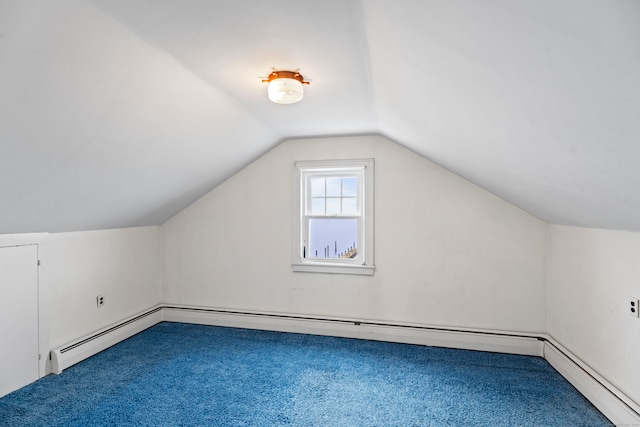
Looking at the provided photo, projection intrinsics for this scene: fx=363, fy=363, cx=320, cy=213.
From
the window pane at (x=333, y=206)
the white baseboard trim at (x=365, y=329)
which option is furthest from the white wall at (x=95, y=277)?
the window pane at (x=333, y=206)

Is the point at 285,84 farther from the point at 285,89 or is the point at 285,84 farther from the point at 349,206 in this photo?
the point at 349,206

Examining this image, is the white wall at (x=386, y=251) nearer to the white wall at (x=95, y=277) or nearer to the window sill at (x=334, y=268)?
the window sill at (x=334, y=268)

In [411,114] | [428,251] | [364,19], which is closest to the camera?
[364,19]

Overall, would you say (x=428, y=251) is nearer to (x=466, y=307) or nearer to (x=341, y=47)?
(x=466, y=307)

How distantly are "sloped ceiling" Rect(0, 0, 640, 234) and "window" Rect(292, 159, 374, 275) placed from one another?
0.98 metres

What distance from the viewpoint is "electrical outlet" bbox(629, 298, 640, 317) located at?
2.21 meters

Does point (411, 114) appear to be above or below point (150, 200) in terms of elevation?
above

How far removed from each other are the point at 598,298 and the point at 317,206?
2.71 m

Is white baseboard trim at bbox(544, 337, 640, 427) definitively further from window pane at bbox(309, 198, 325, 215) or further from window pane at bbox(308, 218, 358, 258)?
window pane at bbox(309, 198, 325, 215)

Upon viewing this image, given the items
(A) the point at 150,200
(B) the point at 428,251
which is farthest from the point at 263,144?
(B) the point at 428,251

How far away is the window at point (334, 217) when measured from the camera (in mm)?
4008

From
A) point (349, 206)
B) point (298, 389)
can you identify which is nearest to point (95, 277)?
point (298, 389)

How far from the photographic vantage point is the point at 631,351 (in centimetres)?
229

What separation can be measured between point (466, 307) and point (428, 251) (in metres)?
0.67
